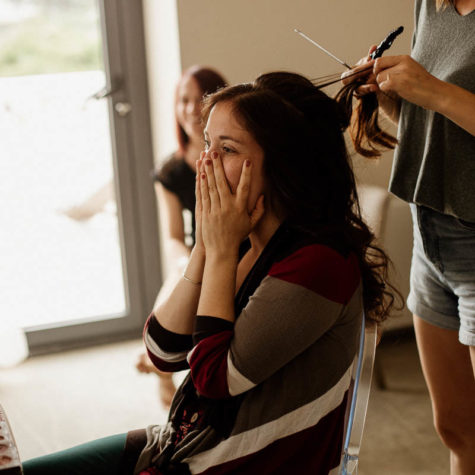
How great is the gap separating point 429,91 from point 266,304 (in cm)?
49

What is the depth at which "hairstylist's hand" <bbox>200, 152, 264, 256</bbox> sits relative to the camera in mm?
964

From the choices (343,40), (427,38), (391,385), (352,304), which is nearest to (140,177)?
(343,40)

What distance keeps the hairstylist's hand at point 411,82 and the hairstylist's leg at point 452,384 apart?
488 mm

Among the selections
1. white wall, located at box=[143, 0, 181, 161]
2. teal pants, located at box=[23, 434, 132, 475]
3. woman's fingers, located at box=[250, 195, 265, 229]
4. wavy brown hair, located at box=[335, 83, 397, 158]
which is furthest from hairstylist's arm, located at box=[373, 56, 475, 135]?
white wall, located at box=[143, 0, 181, 161]

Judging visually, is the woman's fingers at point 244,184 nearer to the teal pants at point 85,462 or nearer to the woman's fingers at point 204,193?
the woman's fingers at point 204,193

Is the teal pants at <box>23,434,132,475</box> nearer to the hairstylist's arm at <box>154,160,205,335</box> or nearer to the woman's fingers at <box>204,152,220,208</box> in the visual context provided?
the hairstylist's arm at <box>154,160,205,335</box>

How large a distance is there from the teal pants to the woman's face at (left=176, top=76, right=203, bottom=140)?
4.19 feet

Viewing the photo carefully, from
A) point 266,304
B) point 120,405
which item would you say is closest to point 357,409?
point 266,304

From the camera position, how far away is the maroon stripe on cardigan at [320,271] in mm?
885

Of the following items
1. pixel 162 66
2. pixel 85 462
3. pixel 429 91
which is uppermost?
pixel 429 91

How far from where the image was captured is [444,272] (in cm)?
122

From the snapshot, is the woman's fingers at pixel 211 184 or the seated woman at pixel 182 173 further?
the seated woman at pixel 182 173

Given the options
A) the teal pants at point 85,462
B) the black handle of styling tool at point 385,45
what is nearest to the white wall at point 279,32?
the black handle of styling tool at point 385,45

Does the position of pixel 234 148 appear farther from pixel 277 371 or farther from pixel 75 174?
pixel 75 174
